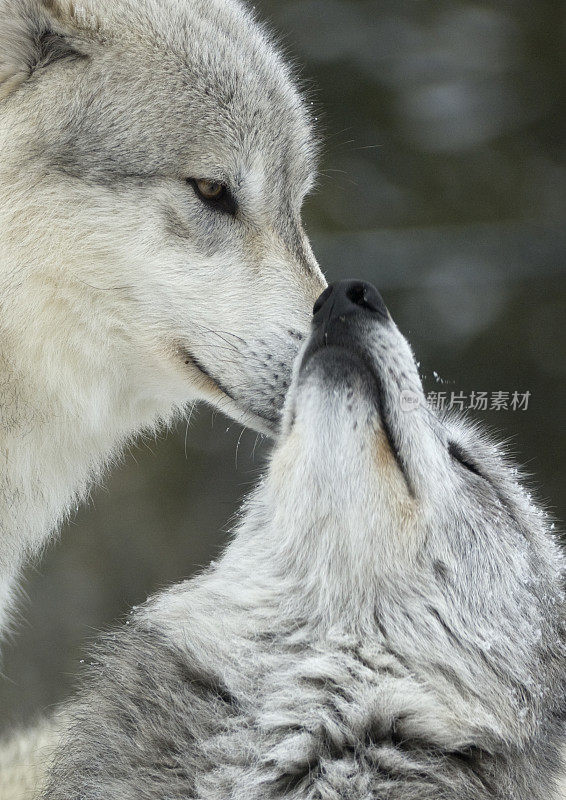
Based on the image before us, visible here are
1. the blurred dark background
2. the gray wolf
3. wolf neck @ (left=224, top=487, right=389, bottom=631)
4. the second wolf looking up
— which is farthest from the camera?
the blurred dark background

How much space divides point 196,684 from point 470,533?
0.59 meters

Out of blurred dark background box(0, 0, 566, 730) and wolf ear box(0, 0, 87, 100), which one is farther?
blurred dark background box(0, 0, 566, 730)

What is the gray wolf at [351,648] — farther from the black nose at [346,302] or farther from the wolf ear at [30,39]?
the wolf ear at [30,39]

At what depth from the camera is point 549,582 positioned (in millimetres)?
2115

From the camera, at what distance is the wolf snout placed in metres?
1.96

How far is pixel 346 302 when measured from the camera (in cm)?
197

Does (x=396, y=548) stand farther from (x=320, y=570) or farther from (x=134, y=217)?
(x=134, y=217)

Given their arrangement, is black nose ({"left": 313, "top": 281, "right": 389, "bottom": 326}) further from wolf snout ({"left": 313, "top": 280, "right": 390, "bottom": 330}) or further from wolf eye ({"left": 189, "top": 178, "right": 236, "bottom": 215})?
wolf eye ({"left": 189, "top": 178, "right": 236, "bottom": 215})

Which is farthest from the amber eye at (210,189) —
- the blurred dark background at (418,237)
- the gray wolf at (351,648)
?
the blurred dark background at (418,237)

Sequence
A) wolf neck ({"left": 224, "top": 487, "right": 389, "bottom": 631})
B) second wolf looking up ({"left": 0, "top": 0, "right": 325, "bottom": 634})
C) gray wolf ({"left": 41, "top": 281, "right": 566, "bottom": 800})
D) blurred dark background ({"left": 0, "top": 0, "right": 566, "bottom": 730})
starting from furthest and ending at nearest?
blurred dark background ({"left": 0, "top": 0, "right": 566, "bottom": 730}), second wolf looking up ({"left": 0, "top": 0, "right": 325, "bottom": 634}), wolf neck ({"left": 224, "top": 487, "right": 389, "bottom": 631}), gray wolf ({"left": 41, "top": 281, "right": 566, "bottom": 800})

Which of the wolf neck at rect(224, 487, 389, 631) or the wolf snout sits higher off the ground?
the wolf snout

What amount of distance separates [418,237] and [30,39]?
3.96 meters

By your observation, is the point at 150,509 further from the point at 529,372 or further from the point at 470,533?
the point at 470,533

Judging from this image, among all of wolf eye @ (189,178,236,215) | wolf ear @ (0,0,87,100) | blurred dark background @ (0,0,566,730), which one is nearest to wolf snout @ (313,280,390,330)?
wolf eye @ (189,178,236,215)
